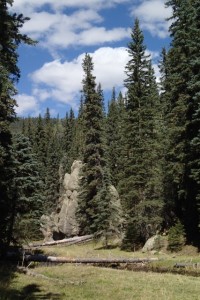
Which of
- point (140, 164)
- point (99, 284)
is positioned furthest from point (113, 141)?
point (99, 284)

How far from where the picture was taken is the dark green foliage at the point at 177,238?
35250 millimetres

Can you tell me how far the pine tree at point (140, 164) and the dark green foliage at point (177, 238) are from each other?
427 centimetres

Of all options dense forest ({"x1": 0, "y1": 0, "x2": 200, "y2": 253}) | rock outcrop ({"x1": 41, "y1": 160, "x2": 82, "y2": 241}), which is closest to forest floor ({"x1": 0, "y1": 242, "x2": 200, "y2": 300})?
dense forest ({"x1": 0, "y1": 0, "x2": 200, "y2": 253})

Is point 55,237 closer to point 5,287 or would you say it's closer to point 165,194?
point 165,194

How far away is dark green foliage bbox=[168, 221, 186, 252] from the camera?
3525 cm

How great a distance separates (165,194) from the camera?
1636 inches

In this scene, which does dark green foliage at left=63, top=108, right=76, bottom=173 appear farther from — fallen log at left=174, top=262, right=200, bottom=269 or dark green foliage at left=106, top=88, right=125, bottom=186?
fallen log at left=174, top=262, right=200, bottom=269

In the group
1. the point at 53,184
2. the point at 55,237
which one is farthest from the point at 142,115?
the point at 53,184

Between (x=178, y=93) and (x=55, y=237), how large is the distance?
→ 41532 mm

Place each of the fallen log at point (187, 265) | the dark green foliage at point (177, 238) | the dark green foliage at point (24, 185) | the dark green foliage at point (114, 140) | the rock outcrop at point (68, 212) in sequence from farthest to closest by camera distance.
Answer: the dark green foliage at point (114, 140) → the rock outcrop at point (68, 212) → the dark green foliage at point (177, 238) → the dark green foliage at point (24, 185) → the fallen log at point (187, 265)

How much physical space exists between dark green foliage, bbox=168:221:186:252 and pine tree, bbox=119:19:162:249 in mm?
4274

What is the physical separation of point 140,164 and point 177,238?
29.3ft

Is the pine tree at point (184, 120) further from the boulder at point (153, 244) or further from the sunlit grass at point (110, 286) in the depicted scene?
the sunlit grass at point (110, 286)

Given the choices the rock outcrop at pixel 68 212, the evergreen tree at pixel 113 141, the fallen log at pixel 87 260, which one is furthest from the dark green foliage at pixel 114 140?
the fallen log at pixel 87 260
